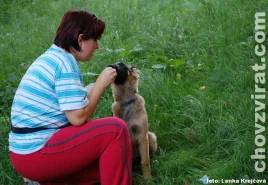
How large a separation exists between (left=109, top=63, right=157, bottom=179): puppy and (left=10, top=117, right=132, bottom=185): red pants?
640 mm

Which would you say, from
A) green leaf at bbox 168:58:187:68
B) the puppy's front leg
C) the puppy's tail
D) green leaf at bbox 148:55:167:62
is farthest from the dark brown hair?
green leaf at bbox 148:55:167:62

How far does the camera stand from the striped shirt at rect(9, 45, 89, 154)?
9.93 feet

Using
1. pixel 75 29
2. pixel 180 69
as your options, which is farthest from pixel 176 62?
pixel 75 29

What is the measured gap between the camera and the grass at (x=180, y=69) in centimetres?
387

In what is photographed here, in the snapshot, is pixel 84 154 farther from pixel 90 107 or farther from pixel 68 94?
pixel 68 94

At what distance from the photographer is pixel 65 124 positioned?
3279mm

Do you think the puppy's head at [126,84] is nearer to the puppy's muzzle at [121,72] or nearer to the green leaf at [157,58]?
the puppy's muzzle at [121,72]

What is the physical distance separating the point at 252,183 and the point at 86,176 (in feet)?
4.64

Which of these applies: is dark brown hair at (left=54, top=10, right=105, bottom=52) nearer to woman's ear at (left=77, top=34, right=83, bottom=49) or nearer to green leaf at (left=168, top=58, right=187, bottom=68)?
woman's ear at (left=77, top=34, right=83, bottom=49)

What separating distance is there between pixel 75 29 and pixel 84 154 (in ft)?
3.18

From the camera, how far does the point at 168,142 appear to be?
4.35 m

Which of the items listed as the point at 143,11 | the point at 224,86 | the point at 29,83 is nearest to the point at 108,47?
the point at 143,11

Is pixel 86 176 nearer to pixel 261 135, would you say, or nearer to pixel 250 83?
pixel 261 135

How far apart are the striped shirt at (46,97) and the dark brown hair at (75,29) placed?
3.1 inches
